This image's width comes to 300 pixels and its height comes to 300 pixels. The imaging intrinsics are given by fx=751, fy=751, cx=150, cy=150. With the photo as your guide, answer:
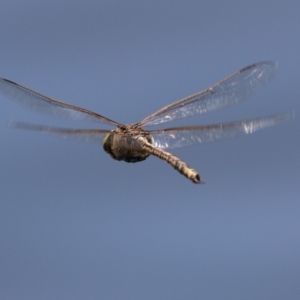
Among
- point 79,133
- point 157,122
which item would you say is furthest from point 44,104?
point 157,122

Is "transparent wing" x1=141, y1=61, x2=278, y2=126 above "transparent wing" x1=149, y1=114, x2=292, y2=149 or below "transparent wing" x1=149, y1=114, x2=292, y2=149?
above

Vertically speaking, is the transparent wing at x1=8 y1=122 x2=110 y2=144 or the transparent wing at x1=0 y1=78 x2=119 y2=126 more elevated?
the transparent wing at x1=0 y1=78 x2=119 y2=126

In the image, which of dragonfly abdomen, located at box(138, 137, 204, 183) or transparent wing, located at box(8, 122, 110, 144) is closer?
dragonfly abdomen, located at box(138, 137, 204, 183)

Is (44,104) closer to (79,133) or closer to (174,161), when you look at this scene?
(79,133)

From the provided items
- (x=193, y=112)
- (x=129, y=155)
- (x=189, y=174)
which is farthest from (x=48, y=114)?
(x=189, y=174)

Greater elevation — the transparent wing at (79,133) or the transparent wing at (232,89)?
the transparent wing at (232,89)

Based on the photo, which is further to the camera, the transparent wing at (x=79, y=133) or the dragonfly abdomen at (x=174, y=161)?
the transparent wing at (x=79, y=133)

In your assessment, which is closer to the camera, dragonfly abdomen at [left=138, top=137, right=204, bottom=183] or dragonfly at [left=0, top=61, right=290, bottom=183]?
dragonfly abdomen at [left=138, top=137, right=204, bottom=183]
